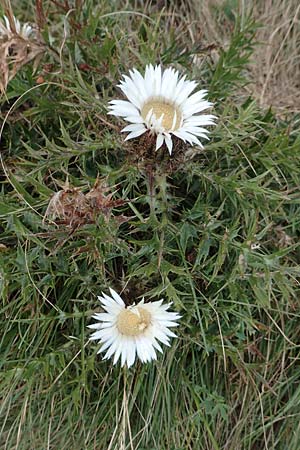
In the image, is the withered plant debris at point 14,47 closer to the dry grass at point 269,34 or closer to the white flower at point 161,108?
the white flower at point 161,108

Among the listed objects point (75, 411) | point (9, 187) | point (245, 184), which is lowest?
point (75, 411)

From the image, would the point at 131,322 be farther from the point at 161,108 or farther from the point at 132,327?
the point at 161,108

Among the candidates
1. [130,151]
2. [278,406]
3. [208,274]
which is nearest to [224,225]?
[208,274]

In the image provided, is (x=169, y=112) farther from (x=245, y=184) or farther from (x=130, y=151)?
(x=245, y=184)

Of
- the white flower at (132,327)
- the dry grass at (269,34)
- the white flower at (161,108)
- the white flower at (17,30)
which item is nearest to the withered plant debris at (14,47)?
the white flower at (17,30)

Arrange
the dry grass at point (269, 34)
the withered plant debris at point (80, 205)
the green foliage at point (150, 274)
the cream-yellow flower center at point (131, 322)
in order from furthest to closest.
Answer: the dry grass at point (269, 34), the green foliage at point (150, 274), the cream-yellow flower center at point (131, 322), the withered plant debris at point (80, 205)

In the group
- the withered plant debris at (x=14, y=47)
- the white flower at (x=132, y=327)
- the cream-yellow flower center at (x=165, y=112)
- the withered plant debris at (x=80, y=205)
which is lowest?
the white flower at (x=132, y=327)

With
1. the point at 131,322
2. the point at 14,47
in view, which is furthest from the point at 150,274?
the point at 14,47
